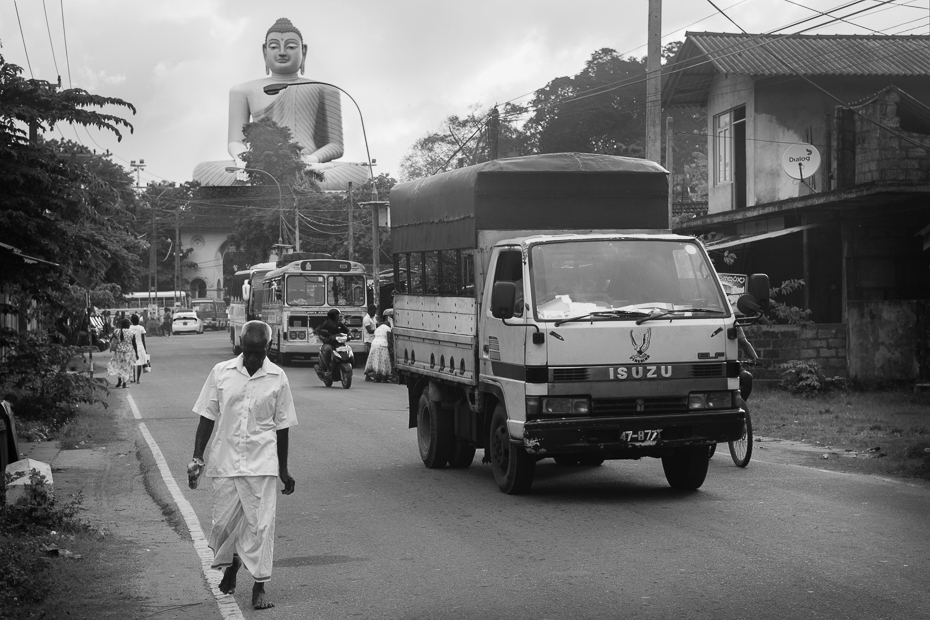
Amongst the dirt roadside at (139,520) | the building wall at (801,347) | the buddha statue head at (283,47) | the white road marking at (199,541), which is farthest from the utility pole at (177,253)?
the white road marking at (199,541)

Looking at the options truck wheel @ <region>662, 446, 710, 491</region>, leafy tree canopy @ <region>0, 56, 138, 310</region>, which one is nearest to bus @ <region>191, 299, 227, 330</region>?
leafy tree canopy @ <region>0, 56, 138, 310</region>

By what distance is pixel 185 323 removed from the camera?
69.8 m

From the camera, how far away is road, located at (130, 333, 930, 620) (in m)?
6.45

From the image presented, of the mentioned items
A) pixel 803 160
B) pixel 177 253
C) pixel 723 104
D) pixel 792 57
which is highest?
pixel 792 57

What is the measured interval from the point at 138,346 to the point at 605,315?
20.2 metres

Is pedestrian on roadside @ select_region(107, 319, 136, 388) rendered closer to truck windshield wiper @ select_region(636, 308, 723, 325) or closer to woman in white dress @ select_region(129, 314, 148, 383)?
woman in white dress @ select_region(129, 314, 148, 383)

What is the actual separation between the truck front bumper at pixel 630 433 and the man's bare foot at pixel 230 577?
131 inches

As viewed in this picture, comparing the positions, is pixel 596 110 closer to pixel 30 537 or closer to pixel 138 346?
pixel 138 346

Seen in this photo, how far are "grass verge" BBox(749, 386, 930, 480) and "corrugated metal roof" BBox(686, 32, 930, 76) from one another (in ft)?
26.3

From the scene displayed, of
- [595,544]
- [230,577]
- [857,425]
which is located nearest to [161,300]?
[857,425]

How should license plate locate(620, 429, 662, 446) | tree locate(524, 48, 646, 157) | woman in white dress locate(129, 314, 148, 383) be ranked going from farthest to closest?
tree locate(524, 48, 646, 157), woman in white dress locate(129, 314, 148, 383), license plate locate(620, 429, 662, 446)

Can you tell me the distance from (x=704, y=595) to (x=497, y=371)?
4033mm

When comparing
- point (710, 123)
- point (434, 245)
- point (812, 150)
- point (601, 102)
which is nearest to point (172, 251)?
point (601, 102)

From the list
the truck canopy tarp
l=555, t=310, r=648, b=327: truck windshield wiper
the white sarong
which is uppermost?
the truck canopy tarp
